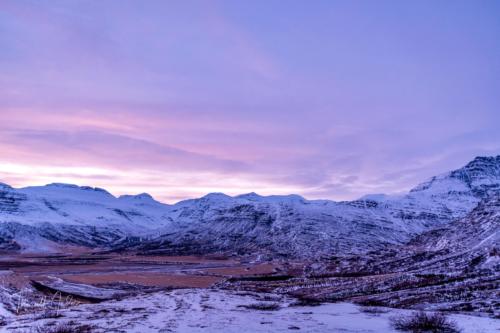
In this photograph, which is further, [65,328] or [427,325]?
[65,328]

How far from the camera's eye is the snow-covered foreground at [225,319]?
2376 cm

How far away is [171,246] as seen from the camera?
650 feet

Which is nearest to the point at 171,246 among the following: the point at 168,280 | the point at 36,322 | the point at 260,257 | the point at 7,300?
the point at 260,257

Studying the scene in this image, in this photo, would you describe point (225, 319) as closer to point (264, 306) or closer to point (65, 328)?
point (264, 306)

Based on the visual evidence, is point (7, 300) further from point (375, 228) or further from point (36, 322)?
point (375, 228)

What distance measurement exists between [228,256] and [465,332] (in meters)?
135

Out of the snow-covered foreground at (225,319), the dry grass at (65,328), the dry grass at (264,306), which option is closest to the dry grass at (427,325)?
the snow-covered foreground at (225,319)

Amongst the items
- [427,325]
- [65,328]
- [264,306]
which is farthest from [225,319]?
[427,325]

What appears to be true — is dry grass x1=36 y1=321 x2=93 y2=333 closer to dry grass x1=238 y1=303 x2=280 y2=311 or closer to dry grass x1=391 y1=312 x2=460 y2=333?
dry grass x1=238 y1=303 x2=280 y2=311

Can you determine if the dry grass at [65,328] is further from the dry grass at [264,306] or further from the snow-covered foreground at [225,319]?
the dry grass at [264,306]

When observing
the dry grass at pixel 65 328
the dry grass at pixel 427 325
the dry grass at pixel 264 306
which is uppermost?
the dry grass at pixel 427 325

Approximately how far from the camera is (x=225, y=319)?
28.2 meters

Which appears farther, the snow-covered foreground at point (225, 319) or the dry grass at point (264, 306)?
the dry grass at point (264, 306)

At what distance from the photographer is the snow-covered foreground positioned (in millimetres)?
23764
